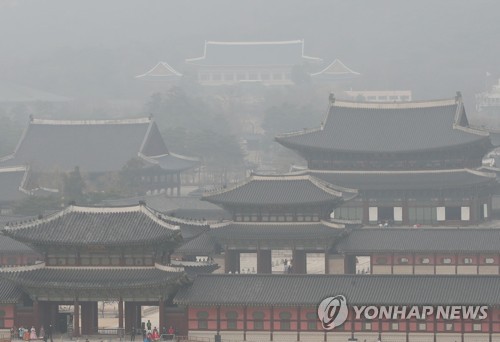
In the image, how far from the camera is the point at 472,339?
7431cm

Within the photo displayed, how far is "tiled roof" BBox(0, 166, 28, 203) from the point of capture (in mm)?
115062

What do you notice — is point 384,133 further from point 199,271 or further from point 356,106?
point 199,271

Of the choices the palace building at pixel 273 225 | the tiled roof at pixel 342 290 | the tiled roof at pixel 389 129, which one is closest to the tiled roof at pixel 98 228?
the tiled roof at pixel 342 290


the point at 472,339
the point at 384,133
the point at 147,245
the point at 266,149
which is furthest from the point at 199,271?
the point at 266,149

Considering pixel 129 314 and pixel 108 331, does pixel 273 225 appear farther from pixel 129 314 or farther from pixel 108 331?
pixel 108 331

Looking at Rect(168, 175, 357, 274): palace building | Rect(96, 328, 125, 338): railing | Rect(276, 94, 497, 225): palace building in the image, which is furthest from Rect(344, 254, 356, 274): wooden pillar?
Rect(96, 328, 125, 338): railing

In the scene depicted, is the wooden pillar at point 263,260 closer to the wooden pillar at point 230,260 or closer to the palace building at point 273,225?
the palace building at point 273,225

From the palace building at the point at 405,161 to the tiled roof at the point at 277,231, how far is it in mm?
11886

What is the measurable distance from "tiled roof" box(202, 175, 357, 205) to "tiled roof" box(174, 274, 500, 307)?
54.4 ft

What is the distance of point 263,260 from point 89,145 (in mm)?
44499

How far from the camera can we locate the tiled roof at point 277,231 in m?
92.6

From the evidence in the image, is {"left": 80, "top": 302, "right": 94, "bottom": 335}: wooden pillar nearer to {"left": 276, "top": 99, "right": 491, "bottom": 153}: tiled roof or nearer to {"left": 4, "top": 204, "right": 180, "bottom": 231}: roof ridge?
{"left": 4, "top": 204, "right": 180, "bottom": 231}: roof ridge

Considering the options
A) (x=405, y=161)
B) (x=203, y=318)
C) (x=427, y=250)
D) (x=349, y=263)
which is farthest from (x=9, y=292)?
(x=405, y=161)

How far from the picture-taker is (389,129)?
113188mm
